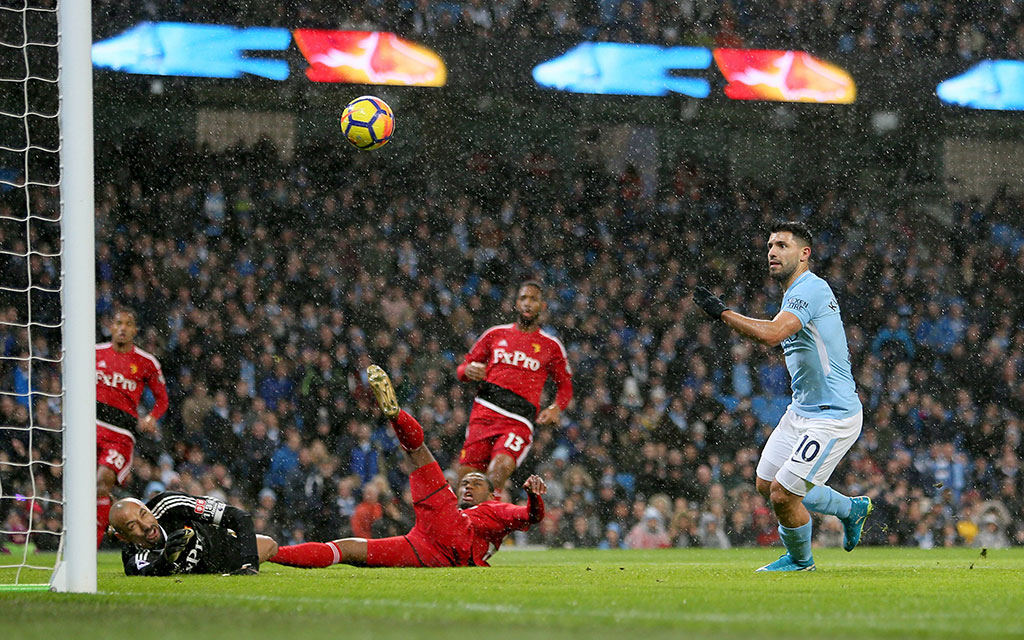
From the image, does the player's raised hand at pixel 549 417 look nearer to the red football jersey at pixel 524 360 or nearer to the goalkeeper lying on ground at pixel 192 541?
the red football jersey at pixel 524 360

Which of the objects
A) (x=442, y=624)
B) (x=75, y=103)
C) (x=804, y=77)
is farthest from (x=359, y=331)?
(x=442, y=624)

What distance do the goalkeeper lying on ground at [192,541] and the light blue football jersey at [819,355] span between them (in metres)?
3.32

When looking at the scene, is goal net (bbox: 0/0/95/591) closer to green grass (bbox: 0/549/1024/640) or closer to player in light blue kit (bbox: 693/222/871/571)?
green grass (bbox: 0/549/1024/640)

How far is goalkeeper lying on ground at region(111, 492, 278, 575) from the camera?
301 inches

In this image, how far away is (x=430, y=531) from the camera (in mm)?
8312

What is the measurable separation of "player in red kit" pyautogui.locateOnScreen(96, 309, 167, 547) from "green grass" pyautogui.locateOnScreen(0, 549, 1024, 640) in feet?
10.2

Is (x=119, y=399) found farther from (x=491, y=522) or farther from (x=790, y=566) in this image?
(x=790, y=566)

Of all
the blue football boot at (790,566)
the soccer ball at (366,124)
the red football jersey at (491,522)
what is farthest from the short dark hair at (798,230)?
the soccer ball at (366,124)

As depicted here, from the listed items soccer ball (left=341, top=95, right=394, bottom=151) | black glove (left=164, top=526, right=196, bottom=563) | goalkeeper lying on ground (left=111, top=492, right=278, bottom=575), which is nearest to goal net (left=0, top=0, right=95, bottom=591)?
goalkeeper lying on ground (left=111, top=492, right=278, bottom=575)

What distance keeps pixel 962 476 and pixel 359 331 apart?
8068 millimetres

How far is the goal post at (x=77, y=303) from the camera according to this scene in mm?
6289

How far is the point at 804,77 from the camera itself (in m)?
20.1

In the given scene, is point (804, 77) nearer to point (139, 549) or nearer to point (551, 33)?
point (551, 33)

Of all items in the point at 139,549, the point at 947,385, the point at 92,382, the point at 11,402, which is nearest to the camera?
the point at 92,382
